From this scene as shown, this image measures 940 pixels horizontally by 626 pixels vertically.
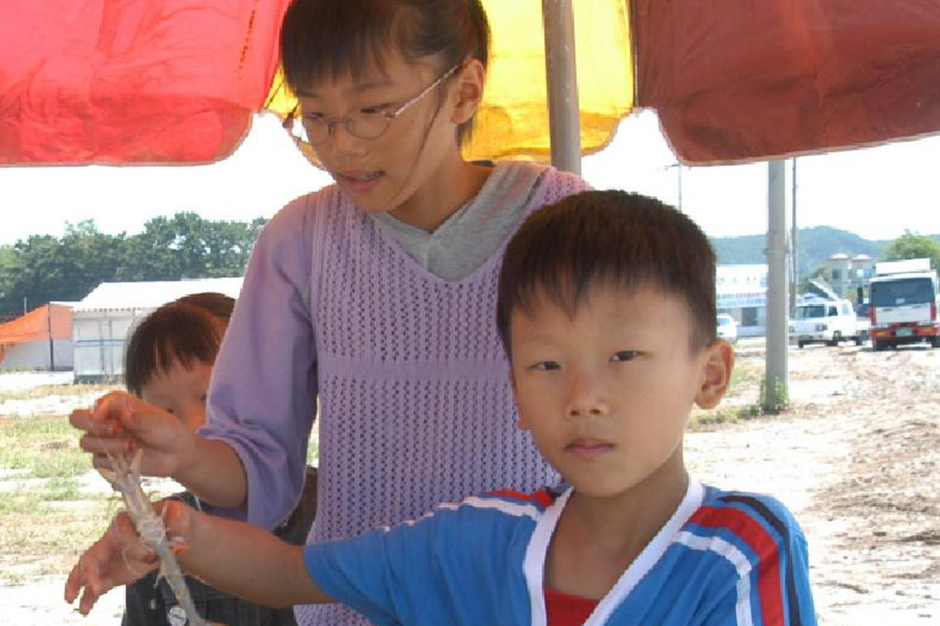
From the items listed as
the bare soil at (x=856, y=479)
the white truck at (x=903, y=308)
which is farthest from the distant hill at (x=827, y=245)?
the bare soil at (x=856, y=479)

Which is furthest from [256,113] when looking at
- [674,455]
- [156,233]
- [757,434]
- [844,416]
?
[156,233]

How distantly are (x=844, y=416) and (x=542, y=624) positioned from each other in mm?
15617

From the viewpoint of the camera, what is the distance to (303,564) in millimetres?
1418

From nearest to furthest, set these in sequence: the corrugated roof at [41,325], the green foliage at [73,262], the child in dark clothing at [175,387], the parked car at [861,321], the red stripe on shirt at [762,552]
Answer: the red stripe on shirt at [762,552] → the child in dark clothing at [175,387] → the green foliage at [73,262] → the corrugated roof at [41,325] → the parked car at [861,321]

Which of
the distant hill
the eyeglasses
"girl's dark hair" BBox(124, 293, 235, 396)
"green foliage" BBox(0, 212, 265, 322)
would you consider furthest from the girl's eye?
the distant hill

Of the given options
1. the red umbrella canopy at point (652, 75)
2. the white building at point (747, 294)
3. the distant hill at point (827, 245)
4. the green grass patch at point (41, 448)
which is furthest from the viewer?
the distant hill at point (827, 245)

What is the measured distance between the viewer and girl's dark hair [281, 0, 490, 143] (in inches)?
58.5

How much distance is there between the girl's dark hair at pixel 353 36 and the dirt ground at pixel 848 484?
229 inches

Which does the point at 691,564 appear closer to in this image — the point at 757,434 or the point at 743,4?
the point at 743,4

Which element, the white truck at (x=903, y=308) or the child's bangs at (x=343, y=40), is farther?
the white truck at (x=903, y=308)

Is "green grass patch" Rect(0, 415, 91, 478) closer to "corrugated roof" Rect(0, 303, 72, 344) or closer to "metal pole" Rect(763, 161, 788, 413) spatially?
"corrugated roof" Rect(0, 303, 72, 344)

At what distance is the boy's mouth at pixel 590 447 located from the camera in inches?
47.8

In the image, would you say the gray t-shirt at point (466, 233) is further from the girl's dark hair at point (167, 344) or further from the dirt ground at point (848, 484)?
the dirt ground at point (848, 484)

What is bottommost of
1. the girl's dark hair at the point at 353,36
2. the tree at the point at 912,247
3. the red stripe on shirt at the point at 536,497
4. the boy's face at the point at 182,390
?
the red stripe on shirt at the point at 536,497
